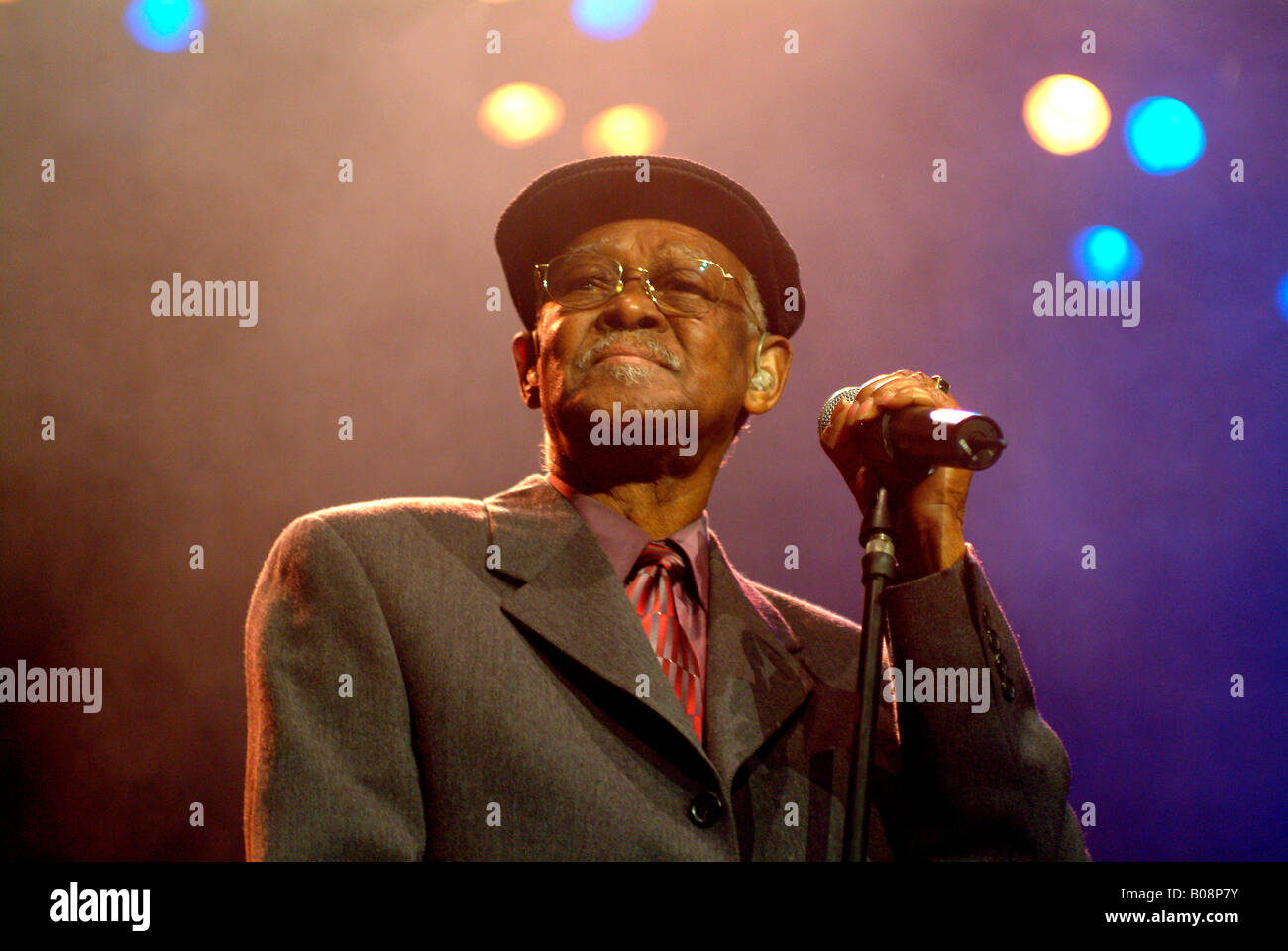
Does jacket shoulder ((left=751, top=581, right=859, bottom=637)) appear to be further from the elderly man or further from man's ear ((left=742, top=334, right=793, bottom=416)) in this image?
man's ear ((left=742, top=334, right=793, bottom=416))

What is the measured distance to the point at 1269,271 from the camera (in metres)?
2.38

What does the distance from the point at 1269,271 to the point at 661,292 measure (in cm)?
159

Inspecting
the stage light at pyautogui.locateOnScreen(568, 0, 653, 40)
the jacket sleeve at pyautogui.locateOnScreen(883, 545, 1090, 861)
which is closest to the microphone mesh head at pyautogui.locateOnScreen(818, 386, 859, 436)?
the jacket sleeve at pyautogui.locateOnScreen(883, 545, 1090, 861)

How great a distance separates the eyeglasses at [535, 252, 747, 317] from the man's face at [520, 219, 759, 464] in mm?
14

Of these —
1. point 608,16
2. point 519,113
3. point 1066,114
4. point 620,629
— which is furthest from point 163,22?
point 1066,114

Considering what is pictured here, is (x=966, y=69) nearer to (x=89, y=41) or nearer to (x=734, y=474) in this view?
(x=734, y=474)

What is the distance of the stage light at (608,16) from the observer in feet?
8.14

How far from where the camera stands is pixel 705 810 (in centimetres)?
152

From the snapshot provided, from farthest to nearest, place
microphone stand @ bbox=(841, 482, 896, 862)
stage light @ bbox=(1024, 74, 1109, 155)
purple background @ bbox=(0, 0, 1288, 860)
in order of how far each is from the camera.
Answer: stage light @ bbox=(1024, 74, 1109, 155) → purple background @ bbox=(0, 0, 1288, 860) → microphone stand @ bbox=(841, 482, 896, 862)

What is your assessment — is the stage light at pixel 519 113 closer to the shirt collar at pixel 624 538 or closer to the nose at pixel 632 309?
the nose at pixel 632 309

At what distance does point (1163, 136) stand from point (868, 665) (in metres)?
1.91

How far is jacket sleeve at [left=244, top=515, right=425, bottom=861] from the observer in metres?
1.39
